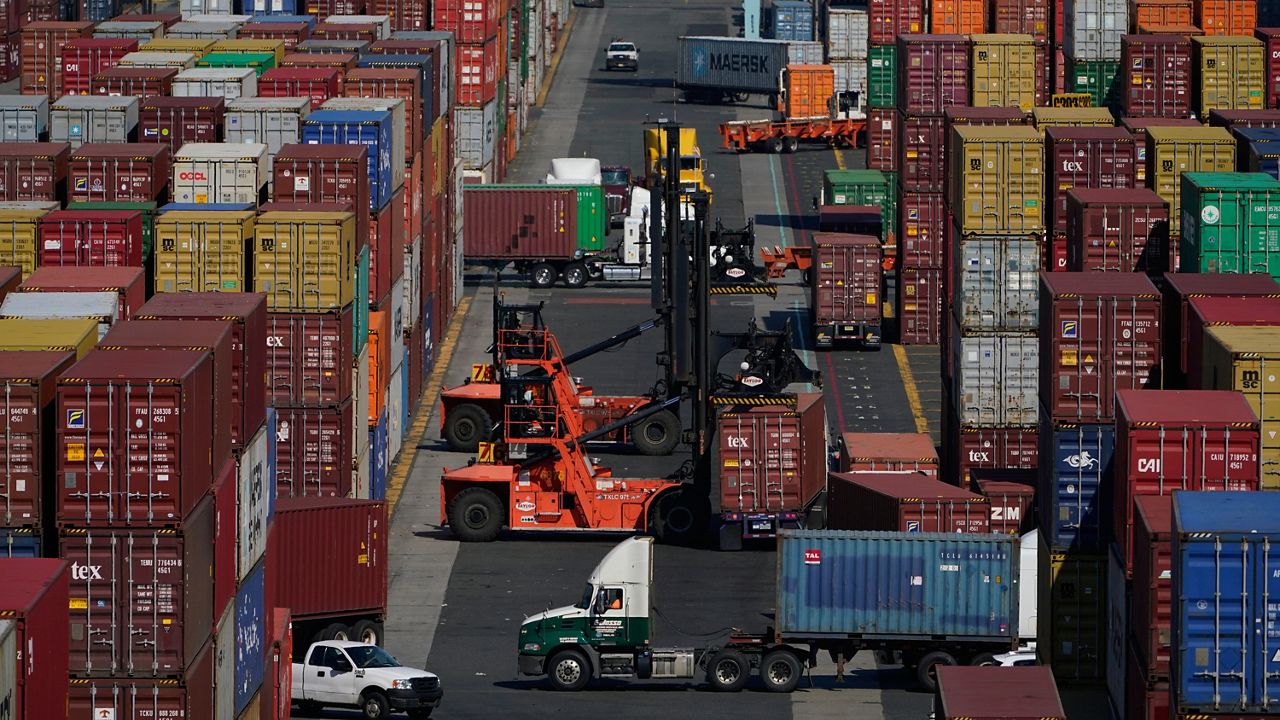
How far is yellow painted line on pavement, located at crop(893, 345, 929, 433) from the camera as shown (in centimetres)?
8094

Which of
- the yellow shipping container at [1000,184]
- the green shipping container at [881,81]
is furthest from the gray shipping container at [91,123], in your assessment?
the green shipping container at [881,81]

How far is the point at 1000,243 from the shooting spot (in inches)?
2675

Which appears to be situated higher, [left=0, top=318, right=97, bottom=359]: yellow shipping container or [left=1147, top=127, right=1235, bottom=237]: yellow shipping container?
[left=1147, top=127, right=1235, bottom=237]: yellow shipping container

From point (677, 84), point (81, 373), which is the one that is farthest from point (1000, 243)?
point (677, 84)

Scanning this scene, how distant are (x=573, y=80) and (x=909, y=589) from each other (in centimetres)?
11636

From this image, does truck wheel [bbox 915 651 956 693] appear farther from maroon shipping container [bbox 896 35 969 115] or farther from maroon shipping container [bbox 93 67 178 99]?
maroon shipping container [bbox 896 35 969 115]

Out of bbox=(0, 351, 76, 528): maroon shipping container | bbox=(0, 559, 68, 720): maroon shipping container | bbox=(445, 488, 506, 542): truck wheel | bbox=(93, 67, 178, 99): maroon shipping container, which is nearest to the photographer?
bbox=(0, 559, 68, 720): maroon shipping container

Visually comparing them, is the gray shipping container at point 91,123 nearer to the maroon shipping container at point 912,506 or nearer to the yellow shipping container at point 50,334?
the maroon shipping container at point 912,506

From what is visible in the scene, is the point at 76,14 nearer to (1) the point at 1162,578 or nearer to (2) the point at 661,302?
(2) the point at 661,302

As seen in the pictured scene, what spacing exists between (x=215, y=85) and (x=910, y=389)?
25844 millimetres

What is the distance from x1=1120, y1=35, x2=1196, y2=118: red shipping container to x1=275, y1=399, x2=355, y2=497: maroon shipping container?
1477 inches

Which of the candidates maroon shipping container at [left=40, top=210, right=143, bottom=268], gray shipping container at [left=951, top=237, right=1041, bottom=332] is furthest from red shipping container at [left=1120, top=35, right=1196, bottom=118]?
maroon shipping container at [left=40, top=210, right=143, bottom=268]

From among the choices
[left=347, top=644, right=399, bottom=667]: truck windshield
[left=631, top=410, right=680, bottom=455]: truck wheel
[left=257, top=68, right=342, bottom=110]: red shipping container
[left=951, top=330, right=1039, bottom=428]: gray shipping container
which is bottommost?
[left=347, top=644, right=399, bottom=667]: truck windshield

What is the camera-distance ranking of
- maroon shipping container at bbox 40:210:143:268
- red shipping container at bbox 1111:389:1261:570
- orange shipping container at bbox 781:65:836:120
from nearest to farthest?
red shipping container at bbox 1111:389:1261:570 < maroon shipping container at bbox 40:210:143:268 < orange shipping container at bbox 781:65:836:120
